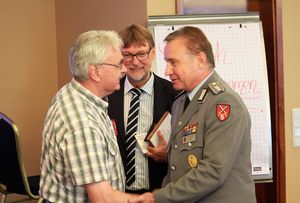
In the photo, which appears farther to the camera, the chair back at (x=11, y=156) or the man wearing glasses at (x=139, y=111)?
the chair back at (x=11, y=156)

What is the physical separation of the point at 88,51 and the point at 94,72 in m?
0.08

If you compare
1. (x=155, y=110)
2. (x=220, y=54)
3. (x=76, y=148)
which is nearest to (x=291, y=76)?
(x=220, y=54)

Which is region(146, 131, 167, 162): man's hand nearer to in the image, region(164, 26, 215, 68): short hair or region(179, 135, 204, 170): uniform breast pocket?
region(179, 135, 204, 170): uniform breast pocket

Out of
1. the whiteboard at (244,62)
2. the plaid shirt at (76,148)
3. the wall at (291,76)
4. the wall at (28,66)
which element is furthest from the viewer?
the wall at (28,66)

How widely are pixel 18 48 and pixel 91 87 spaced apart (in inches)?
72.8

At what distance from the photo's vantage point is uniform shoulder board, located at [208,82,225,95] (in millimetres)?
1500

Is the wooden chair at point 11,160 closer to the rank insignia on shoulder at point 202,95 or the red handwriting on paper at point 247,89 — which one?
the rank insignia on shoulder at point 202,95

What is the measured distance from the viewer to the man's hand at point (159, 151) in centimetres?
187

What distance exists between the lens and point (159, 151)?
1868 mm

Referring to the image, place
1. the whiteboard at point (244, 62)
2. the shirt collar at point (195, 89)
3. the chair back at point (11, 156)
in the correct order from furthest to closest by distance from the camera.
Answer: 1. the whiteboard at point (244, 62)
2. the chair back at point (11, 156)
3. the shirt collar at point (195, 89)

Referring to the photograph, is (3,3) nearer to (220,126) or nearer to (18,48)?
(18,48)

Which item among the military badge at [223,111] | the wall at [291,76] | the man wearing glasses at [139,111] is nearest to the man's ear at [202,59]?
the military badge at [223,111]

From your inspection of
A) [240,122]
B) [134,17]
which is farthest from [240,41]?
[240,122]

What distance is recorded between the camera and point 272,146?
262 centimetres
